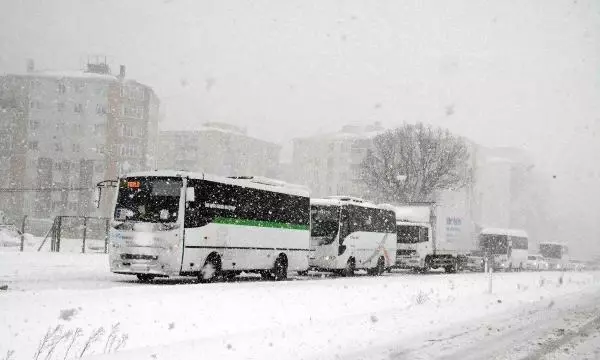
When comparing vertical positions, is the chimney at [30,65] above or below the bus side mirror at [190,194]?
above

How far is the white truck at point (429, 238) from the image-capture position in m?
37.7

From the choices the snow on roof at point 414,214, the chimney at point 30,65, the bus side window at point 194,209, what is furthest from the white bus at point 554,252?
the chimney at point 30,65

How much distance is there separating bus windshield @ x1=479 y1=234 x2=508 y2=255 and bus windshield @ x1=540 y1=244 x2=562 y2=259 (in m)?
28.3

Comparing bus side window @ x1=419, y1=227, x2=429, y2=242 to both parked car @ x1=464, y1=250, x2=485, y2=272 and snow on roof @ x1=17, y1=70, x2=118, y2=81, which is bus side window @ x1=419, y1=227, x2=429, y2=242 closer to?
parked car @ x1=464, y1=250, x2=485, y2=272

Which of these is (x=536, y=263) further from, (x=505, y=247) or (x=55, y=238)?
(x=55, y=238)

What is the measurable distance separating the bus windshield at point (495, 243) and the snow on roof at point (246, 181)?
3028cm

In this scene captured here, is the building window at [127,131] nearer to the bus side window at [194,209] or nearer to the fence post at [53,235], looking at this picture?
the fence post at [53,235]

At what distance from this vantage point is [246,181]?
23719 mm

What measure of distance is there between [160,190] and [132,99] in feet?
252

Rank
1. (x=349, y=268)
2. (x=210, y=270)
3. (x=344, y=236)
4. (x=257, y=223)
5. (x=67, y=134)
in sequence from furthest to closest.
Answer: (x=67, y=134) < (x=349, y=268) < (x=344, y=236) < (x=257, y=223) < (x=210, y=270)

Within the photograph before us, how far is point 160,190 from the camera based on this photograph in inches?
798

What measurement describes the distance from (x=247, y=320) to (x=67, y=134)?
8474 centimetres

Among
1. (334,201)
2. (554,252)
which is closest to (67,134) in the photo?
(554,252)

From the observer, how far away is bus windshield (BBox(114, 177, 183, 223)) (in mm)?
19891
